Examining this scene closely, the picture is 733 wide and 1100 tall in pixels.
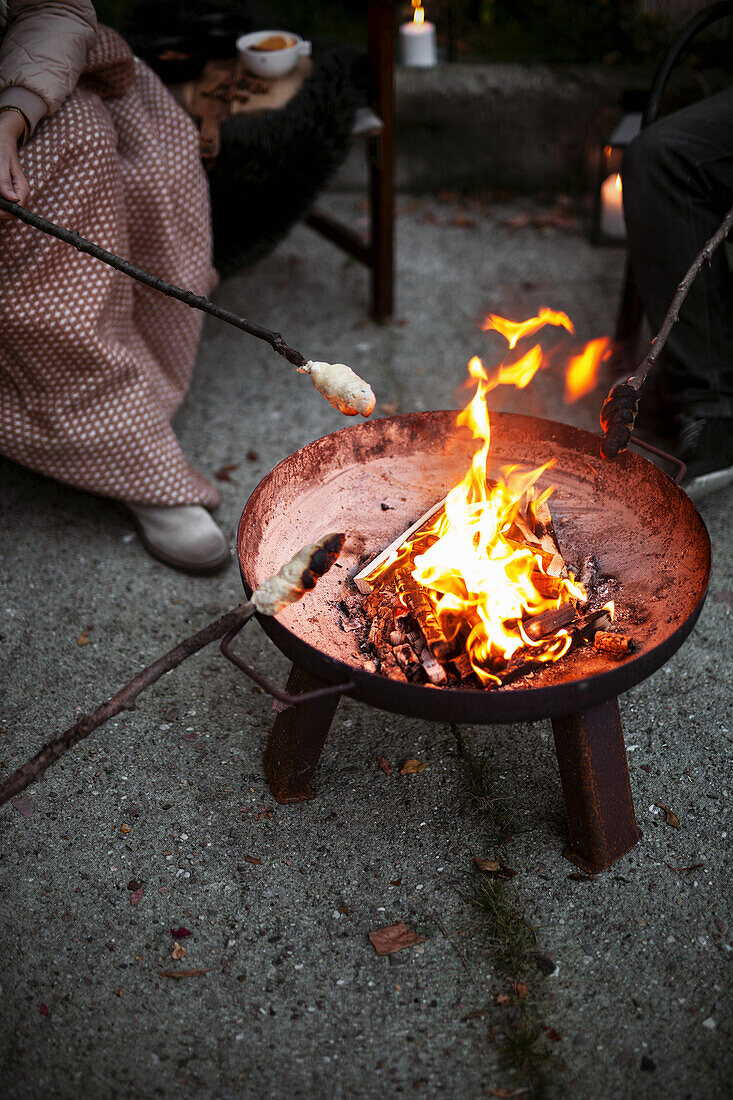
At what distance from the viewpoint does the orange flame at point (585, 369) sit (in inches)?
120

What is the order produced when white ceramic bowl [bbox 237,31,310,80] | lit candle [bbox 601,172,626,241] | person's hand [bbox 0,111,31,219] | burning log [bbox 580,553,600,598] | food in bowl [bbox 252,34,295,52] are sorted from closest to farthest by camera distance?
burning log [bbox 580,553,600,598] < person's hand [bbox 0,111,31,219] < white ceramic bowl [bbox 237,31,310,80] < food in bowl [bbox 252,34,295,52] < lit candle [bbox 601,172,626,241]

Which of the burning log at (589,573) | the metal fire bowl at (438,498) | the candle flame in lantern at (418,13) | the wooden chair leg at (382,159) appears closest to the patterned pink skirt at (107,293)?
the metal fire bowl at (438,498)

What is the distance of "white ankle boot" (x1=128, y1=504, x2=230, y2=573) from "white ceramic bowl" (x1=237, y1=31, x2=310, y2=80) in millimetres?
1487

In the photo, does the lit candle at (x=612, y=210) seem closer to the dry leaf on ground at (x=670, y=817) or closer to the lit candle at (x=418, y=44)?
the lit candle at (x=418, y=44)

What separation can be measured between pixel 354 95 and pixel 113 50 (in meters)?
0.89

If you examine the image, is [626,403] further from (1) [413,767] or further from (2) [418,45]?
(2) [418,45]

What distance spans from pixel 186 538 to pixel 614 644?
4.21 feet

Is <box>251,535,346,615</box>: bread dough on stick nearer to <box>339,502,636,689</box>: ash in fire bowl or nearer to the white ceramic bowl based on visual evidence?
<box>339,502,636,689</box>: ash in fire bowl

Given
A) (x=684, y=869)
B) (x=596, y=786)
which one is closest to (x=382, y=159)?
(x=596, y=786)

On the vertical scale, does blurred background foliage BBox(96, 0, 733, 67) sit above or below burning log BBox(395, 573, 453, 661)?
above

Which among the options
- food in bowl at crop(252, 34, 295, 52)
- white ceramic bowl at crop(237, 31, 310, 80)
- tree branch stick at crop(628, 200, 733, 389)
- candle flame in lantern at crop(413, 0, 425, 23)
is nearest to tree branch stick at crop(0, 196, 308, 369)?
tree branch stick at crop(628, 200, 733, 389)

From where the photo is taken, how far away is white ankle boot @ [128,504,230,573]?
2.38 meters

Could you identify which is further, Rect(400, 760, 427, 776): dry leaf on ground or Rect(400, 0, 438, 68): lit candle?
Rect(400, 0, 438, 68): lit candle

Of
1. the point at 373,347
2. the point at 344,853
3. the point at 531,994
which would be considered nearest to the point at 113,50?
the point at 373,347
